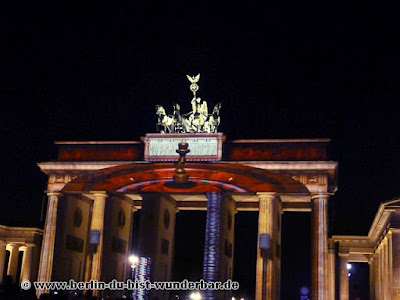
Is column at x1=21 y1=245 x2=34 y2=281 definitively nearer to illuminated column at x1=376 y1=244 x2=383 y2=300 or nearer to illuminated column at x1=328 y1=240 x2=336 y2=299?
illuminated column at x1=328 y1=240 x2=336 y2=299

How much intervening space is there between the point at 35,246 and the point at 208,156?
19.3 metres

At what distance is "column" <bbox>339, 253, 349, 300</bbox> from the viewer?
5103cm

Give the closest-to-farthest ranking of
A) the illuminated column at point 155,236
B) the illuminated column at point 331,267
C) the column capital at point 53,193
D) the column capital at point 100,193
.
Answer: the illuminated column at point 331,267, the illuminated column at point 155,236, the column capital at point 100,193, the column capital at point 53,193

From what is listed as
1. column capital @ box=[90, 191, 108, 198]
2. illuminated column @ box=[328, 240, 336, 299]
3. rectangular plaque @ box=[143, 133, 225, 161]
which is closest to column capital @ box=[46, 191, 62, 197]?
column capital @ box=[90, 191, 108, 198]

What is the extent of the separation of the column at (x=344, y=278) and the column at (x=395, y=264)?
14404 millimetres

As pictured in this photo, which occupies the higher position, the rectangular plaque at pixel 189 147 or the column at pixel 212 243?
the rectangular plaque at pixel 189 147

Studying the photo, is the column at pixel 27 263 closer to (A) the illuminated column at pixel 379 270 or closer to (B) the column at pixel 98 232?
(B) the column at pixel 98 232

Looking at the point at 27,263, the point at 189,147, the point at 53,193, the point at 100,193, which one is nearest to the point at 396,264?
the point at 189,147

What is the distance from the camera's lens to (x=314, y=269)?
43688 mm

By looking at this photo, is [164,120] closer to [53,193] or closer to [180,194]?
[180,194]

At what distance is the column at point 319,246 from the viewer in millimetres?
43156

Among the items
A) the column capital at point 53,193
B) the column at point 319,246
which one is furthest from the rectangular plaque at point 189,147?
the column at point 319,246

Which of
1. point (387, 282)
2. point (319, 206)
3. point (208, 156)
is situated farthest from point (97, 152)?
point (387, 282)

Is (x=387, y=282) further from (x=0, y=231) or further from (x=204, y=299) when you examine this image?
(x=0, y=231)
